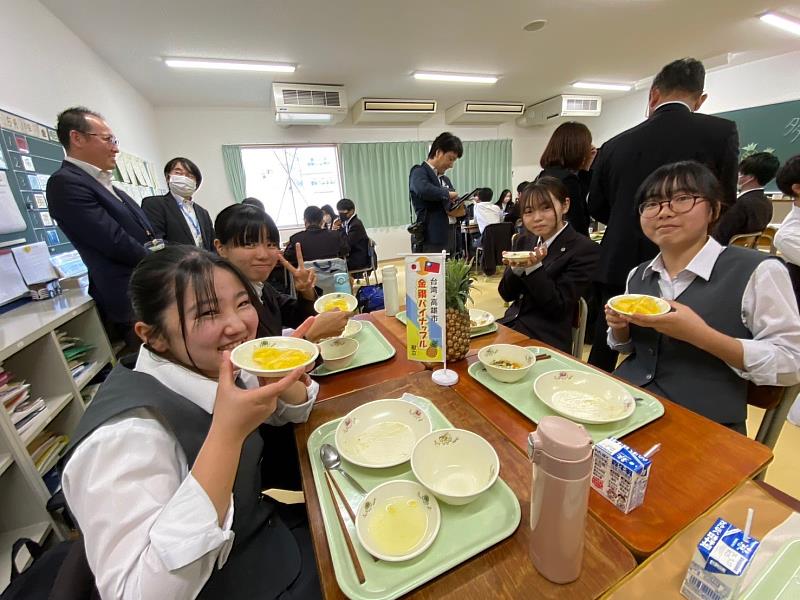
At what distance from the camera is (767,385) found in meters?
0.91

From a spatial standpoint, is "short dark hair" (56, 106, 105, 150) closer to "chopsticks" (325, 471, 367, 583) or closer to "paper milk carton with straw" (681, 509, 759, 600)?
"chopsticks" (325, 471, 367, 583)

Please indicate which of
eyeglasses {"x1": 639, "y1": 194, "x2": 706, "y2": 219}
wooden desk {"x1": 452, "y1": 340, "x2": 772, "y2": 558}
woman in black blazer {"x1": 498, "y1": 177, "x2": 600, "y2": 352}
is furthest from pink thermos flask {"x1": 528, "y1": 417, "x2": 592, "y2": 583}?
woman in black blazer {"x1": 498, "y1": 177, "x2": 600, "y2": 352}

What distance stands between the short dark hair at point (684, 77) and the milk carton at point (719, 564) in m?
2.09

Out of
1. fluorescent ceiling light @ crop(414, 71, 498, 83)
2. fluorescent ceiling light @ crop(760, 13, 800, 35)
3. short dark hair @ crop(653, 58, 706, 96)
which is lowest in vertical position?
short dark hair @ crop(653, 58, 706, 96)

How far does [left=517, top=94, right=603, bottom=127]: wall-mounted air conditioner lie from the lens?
6.50m

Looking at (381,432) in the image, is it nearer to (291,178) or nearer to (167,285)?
(167,285)

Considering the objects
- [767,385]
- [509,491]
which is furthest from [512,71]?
[509,491]

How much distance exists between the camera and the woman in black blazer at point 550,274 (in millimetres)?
1566

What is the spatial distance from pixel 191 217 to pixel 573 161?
313 centimetres

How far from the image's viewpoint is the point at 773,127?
5355mm

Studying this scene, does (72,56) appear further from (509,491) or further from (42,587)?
(509,491)

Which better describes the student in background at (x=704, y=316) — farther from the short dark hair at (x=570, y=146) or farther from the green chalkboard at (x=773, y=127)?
the green chalkboard at (x=773, y=127)

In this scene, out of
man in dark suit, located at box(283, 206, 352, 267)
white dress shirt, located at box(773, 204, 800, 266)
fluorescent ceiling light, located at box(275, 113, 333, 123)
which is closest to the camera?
white dress shirt, located at box(773, 204, 800, 266)

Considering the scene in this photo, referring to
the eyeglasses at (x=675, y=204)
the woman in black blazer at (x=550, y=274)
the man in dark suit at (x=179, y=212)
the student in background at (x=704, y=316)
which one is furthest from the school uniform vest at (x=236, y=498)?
the man in dark suit at (x=179, y=212)
